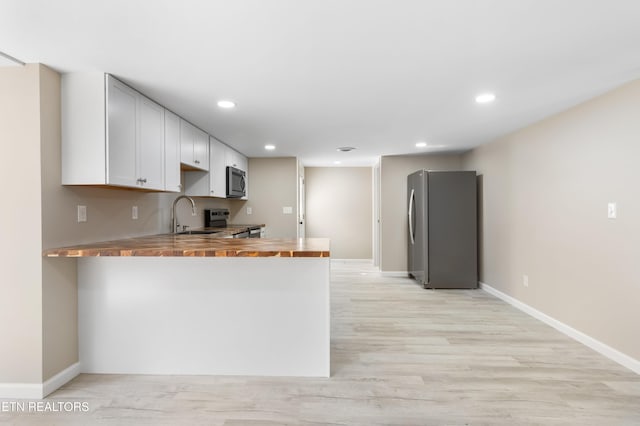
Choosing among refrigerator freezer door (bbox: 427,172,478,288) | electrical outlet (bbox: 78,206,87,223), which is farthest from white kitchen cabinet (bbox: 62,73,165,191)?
refrigerator freezer door (bbox: 427,172,478,288)

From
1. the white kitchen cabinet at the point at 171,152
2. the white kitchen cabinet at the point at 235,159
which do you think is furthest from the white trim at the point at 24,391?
the white kitchen cabinet at the point at 235,159

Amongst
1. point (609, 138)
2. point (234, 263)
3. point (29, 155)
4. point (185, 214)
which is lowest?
point (234, 263)

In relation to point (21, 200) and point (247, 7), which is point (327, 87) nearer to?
point (247, 7)

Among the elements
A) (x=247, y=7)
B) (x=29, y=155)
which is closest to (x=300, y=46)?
(x=247, y=7)

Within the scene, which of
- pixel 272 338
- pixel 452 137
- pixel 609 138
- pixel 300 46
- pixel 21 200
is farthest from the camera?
pixel 452 137

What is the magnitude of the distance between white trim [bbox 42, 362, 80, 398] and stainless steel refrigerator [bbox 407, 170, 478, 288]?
421 centimetres

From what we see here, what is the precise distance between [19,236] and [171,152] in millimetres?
1357

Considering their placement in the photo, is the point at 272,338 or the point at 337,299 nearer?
the point at 272,338

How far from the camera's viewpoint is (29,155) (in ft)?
7.03

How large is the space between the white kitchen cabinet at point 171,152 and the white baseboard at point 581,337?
3944 mm

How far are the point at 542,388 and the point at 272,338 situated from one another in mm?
1862

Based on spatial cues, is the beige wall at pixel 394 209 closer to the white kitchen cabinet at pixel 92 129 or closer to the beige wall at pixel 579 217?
the beige wall at pixel 579 217

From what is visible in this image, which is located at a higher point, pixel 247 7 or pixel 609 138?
pixel 247 7

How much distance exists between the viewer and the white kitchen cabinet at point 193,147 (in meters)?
3.45
